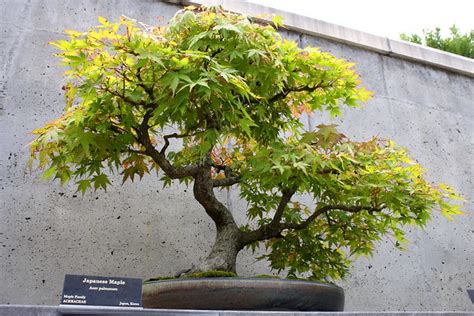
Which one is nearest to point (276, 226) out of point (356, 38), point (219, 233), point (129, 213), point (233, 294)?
point (219, 233)

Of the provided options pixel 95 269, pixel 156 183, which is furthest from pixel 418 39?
pixel 95 269

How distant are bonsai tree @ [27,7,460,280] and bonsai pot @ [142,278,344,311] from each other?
0.51 ft

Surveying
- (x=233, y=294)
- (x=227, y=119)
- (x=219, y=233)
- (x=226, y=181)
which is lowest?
(x=233, y=294)

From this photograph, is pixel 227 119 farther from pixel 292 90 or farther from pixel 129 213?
pixel 129 213

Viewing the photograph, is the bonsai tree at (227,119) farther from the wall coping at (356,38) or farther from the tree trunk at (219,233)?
the wall coping at (356,38)

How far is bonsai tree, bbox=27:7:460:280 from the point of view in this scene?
1.19 meters

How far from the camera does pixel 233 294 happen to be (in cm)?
122

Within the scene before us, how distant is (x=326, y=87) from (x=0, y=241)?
105cm

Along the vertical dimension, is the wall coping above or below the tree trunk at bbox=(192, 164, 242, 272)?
above

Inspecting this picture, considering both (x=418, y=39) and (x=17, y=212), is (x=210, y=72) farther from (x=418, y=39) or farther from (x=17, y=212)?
(x=418, y=39)

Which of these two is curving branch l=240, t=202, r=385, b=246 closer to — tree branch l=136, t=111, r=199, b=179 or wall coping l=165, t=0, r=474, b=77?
tree branch l=136, t=111, r=199, b=179

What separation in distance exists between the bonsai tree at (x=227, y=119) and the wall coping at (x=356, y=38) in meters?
0.74

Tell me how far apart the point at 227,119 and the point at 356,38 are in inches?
55.0

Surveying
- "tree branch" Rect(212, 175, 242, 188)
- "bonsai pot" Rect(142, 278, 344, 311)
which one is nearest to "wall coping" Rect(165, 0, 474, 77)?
"tree branch" Rect(212, 175, 242, 188)
